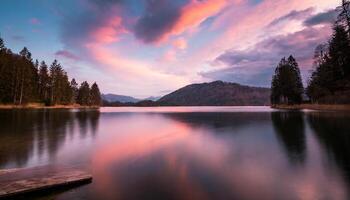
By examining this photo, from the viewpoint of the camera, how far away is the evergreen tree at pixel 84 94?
149 m

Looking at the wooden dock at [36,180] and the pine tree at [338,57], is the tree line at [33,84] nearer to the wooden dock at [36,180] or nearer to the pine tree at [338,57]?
the wooden dock at [36,180]

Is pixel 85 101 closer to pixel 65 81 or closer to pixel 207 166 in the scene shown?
pixel 65 81

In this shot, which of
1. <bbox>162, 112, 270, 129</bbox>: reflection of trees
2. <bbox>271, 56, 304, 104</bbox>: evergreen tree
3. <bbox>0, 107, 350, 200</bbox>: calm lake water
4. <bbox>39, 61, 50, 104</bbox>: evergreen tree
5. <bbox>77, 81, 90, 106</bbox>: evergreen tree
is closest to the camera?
<bbox>0, 107, 350, 200</bbox>: calm lake water

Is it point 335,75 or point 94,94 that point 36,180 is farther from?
point 94,94

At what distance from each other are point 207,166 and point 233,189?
3.86 meters

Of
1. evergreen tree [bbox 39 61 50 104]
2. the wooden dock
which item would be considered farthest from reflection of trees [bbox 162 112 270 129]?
evergreen tree [bbox 39 61 50 104]

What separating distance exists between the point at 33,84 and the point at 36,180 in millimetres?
103088

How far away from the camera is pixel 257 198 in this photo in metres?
8.55

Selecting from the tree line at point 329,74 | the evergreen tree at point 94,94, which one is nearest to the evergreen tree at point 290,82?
the tree line at point 329,74

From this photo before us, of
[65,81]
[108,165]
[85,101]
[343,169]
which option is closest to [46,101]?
[65,81]

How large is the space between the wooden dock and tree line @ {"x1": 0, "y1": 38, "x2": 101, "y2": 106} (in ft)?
278

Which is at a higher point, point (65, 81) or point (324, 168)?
point (65, 81)

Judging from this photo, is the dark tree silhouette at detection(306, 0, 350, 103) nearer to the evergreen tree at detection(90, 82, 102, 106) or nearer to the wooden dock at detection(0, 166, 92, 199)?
the wooden dock at detection(0, 166, 92, 199)

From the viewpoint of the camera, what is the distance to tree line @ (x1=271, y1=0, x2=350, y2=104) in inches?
2437
